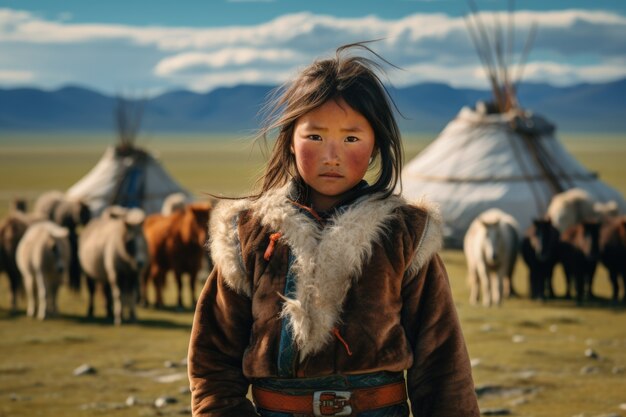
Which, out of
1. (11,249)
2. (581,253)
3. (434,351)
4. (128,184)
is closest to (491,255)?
(581,253)

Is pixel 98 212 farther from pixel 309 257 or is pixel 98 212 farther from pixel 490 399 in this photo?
pixel 309 257

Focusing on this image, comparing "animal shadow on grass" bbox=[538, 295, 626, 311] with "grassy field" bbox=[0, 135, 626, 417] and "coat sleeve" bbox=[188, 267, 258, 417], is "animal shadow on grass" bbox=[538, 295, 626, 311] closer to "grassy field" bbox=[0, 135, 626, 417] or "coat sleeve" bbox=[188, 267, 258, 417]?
"grassy field" bbox=[0, 135, 626, 417]

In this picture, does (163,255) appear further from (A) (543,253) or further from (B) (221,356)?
(B) (221,356)

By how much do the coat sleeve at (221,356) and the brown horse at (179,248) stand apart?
23.3 feet

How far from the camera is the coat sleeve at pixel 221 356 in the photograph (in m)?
2.11

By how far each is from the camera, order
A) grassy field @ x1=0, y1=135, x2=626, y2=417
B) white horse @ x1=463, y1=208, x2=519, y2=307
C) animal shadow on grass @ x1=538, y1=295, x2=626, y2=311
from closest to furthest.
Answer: grassy field @ x1=0, y1=135, x2=626, y2=417, animal shadow on grass @ x1=538, y1=295, x2=626, y2=311, white horse @ x1=463, y1=208, x2=519, y2=307

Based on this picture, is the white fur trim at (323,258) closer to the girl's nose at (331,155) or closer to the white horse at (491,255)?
the girl's nose at (331,155)

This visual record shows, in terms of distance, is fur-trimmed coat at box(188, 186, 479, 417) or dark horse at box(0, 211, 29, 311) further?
dark horse at box(0, 211, 29, 311)

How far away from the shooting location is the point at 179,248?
9477mm

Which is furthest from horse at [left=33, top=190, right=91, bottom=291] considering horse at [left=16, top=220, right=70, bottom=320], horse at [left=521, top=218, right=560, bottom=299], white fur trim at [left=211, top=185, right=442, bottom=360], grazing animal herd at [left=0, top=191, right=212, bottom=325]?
white fur trim at [left=211, top=185, right=442, bottom=360]

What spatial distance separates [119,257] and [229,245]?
252 inches

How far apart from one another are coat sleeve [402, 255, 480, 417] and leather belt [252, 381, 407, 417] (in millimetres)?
74

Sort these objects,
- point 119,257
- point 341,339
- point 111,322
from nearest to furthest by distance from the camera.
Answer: point 341,339, point 119,257, point 111,322

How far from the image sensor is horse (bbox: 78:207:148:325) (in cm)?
829
